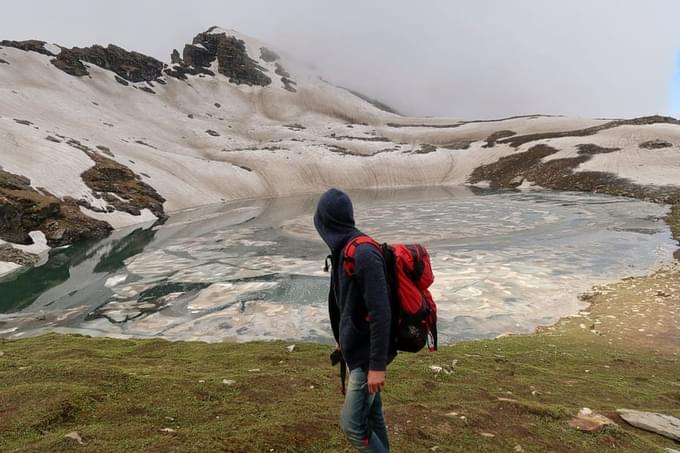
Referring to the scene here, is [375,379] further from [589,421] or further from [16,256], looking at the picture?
[16,256]

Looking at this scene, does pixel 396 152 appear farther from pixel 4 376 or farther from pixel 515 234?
pixel 4 376

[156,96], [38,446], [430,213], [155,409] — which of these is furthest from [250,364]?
[156,96]

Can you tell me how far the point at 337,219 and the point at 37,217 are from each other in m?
51.7

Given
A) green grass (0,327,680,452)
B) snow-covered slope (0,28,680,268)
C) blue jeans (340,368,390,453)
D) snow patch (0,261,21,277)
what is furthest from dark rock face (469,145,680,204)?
snow patch (0,261,21,277)

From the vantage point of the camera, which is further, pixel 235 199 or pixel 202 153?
pixel 202 153

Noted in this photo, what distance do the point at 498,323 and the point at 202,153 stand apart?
117447 mm

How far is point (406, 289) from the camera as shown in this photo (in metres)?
5.52

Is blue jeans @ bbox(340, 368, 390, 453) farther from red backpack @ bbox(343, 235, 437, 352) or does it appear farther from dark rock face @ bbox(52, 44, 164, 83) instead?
dark rock face @ bbox(52, 44, 164, 83)

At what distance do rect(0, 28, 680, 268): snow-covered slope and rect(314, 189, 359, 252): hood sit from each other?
4986cm

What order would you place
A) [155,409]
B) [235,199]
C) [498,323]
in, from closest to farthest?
1. [155,409]
2. [498,323]
3. [235,199]

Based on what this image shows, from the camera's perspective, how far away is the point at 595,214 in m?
52.9

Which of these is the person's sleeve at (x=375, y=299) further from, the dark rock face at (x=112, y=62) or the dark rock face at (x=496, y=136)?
the dark rock face at (x=112, y=62)

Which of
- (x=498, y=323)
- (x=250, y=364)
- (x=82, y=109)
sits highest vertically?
(x=82, y=109)

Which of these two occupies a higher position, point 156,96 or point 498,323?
point 156,96
